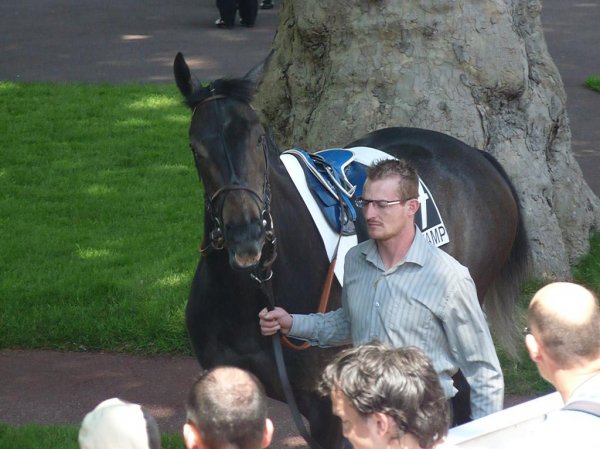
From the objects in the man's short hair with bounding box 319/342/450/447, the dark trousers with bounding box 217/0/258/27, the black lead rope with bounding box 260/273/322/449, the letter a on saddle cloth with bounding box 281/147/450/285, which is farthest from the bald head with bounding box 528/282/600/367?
the dark trousers with bounding box 217/0/258/27

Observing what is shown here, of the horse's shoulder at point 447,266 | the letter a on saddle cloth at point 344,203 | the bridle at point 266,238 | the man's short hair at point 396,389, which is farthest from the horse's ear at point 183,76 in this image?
the man's short hair at point 396,389

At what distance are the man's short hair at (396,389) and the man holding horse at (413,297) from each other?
3.13ft

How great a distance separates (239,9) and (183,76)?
43.7ft

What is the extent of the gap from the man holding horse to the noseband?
0.58 meters

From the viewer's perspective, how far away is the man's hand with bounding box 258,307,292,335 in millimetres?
4383

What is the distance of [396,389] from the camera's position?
283cm

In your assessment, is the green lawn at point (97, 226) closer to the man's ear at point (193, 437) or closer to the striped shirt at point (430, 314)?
the striped shirt at point (430, 314)

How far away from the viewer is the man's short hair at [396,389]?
282 cm

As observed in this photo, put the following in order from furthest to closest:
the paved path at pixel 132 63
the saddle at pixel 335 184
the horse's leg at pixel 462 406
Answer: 1. the paved path at pixel 132 63
2. the horse's leg at pixel 462 406
3. the saddle at pixel 335 184

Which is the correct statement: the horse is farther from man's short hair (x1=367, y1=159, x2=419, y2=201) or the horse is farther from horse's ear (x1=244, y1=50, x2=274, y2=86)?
man's short hair (x1=367, y1=159, x2=419, y2=201)

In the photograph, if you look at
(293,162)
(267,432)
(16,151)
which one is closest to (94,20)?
(16,151)

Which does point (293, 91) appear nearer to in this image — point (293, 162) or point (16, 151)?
point (293, 162)

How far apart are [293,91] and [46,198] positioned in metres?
2.89

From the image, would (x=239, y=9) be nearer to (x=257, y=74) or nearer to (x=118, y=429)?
(x=257, y=74)
